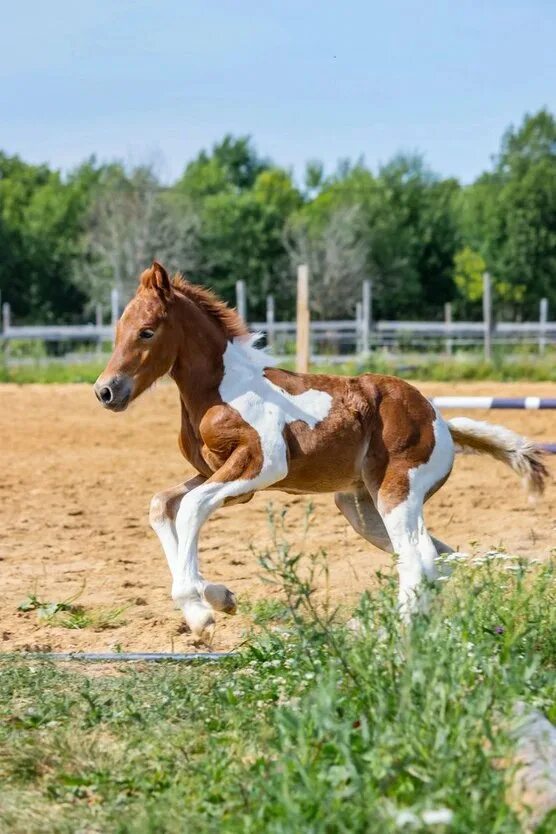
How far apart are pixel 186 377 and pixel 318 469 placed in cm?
77

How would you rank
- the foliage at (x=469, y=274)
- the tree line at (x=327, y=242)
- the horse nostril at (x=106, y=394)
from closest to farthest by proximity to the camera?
the horse nostril at (x=106, y=394) → the tree line at (x=327, y=242) → the foliage at (x=469, y=274)

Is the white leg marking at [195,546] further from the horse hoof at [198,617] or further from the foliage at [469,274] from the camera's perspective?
the foliage at [469,274]

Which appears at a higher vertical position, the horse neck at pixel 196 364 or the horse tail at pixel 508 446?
the horse neck at pixel 196 364

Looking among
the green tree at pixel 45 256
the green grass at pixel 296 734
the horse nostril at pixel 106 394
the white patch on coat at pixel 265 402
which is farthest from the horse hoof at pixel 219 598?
the green tree at pixel 45 256

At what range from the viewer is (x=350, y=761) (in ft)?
9.97

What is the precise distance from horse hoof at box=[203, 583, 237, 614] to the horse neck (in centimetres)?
84

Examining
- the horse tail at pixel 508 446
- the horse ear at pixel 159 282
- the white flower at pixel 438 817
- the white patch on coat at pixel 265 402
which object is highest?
the horse ear at pixel 159 282

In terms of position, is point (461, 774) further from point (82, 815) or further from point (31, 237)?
point (31, 237)

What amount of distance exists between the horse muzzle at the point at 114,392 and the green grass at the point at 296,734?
1278 millimetres

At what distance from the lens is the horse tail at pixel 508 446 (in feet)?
20.3

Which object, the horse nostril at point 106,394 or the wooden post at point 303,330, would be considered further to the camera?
the wooden post at point 303,330

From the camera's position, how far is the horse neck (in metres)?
5.72

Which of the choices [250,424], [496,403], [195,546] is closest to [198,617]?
[195,546]

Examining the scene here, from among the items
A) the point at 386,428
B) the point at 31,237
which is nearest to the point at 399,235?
the point at 31,237
